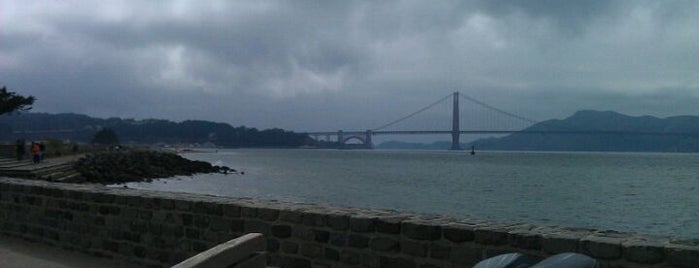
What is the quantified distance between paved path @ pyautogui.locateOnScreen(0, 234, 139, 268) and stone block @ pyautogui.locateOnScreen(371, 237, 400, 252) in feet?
9.24

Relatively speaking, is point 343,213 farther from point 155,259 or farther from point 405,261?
point 155,259

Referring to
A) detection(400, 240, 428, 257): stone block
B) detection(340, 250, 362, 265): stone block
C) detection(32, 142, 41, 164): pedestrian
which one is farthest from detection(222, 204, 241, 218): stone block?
detection(32, 142, 41, 164): pedestrian

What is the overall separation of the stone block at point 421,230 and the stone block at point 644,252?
1.22m

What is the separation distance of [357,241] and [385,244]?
0.25 meters

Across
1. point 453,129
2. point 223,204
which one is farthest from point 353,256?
point 453,129

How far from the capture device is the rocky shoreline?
2817 cm

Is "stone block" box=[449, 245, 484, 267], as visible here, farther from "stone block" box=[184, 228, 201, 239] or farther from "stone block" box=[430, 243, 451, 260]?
"stone block" box=[184, 228, 201, 239]

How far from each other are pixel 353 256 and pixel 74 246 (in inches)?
144

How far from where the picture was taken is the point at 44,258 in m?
6.28

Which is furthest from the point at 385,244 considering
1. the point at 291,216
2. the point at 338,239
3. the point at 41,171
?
the point at 41,171

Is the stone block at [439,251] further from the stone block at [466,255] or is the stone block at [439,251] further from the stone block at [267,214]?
the stone block at [267,214]

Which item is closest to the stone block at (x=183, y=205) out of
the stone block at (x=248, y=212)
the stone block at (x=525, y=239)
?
the stone block at (x=248, y=212)

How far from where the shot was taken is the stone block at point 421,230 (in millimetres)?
4234

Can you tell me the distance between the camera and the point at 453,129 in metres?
83.6
